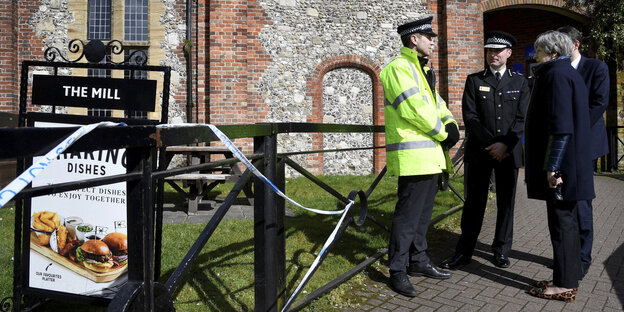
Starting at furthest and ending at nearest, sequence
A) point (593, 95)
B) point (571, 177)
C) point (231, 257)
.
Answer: point (231, 257), point (593, 95), point (571, 177)

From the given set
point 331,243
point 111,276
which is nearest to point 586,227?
point 331,243

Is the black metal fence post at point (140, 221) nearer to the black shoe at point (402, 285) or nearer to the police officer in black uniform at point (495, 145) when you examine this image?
the black shoe at point (402, 285)

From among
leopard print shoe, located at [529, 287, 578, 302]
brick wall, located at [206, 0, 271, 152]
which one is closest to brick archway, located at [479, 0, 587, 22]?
brick wall, located at [206, 0, 271, 152]

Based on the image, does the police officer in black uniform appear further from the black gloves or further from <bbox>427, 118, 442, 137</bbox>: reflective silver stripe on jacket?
<bbox>427, 118, 442, 137</bbox>: reflective silver stripe on jacket

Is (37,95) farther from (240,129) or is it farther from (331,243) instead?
(331,243)

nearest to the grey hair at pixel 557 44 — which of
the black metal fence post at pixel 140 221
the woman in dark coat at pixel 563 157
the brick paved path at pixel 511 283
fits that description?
the woman in dark coat at pixel 563 157

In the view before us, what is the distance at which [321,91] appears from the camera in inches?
416

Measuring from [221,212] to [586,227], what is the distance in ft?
10.3

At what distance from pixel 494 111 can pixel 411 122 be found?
50.6 inches

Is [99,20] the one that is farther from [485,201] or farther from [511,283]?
[511,283]

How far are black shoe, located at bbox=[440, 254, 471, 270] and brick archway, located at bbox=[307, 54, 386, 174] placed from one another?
6.77 meters

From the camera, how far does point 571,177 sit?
3033mm

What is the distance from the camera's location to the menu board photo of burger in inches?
108

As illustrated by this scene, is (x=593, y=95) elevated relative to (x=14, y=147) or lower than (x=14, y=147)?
elevated
